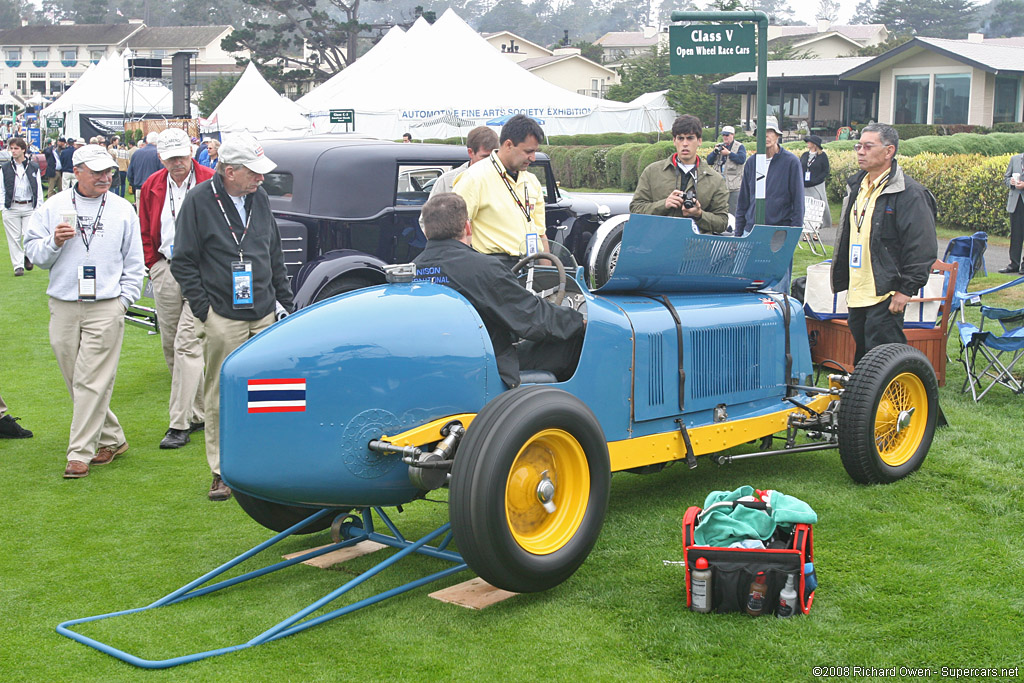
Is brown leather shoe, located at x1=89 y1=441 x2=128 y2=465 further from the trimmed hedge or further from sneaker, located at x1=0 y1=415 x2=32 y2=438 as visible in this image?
the trimmed hedge

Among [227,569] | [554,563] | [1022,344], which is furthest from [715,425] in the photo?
[1022,344]

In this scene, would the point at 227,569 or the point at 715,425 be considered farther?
the point at 715,425

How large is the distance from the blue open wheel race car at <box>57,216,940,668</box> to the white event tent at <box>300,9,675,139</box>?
1886cm

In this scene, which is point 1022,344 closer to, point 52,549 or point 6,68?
point 52,549

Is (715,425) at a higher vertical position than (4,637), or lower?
higher

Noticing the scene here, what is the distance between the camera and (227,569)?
449cm

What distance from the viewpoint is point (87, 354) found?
623 cm

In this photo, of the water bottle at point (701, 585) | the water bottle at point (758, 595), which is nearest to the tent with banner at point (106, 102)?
the water bottle at point (701, 585)

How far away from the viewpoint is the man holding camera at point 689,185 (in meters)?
6.92

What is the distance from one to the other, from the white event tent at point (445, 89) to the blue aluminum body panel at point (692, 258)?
18163 millimetres

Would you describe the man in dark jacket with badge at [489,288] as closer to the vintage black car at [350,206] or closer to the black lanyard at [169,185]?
the black lanyard at [169,185]

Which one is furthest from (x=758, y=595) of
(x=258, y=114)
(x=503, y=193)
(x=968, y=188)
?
(x=258, y=114)

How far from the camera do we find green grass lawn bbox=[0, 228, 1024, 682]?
361 cm

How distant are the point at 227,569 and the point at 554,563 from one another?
1527 millimetres
